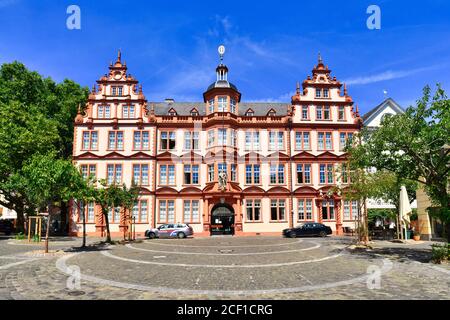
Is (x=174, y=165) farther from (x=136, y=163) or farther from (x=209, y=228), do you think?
(x=209, y=228)

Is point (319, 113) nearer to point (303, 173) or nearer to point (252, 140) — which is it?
point (303, 173)

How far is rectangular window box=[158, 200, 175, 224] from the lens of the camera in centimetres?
3878

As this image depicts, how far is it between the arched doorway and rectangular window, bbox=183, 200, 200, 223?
187cm

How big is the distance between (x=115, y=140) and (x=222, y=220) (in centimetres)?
1576

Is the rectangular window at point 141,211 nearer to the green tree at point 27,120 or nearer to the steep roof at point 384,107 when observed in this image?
the green tree at point 27,120

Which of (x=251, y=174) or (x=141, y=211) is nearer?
(x=141, y=211)

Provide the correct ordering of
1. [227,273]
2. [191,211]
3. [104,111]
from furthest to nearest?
[104,111], [191,211], [227,273]

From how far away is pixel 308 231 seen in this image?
35.7m

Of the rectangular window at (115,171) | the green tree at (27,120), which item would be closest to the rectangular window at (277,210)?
the rectangular window at (115,171)

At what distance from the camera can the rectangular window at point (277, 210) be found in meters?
39.1

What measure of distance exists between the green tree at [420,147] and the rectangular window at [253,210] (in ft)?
72.2

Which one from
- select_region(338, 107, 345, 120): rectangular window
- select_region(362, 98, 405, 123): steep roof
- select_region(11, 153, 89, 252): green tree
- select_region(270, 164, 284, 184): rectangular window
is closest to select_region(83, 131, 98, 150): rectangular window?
select_region(11, 153, 89, 252): green tree

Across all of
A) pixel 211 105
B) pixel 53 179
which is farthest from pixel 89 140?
pixel 53 179

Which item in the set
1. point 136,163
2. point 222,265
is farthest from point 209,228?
point 222,265
